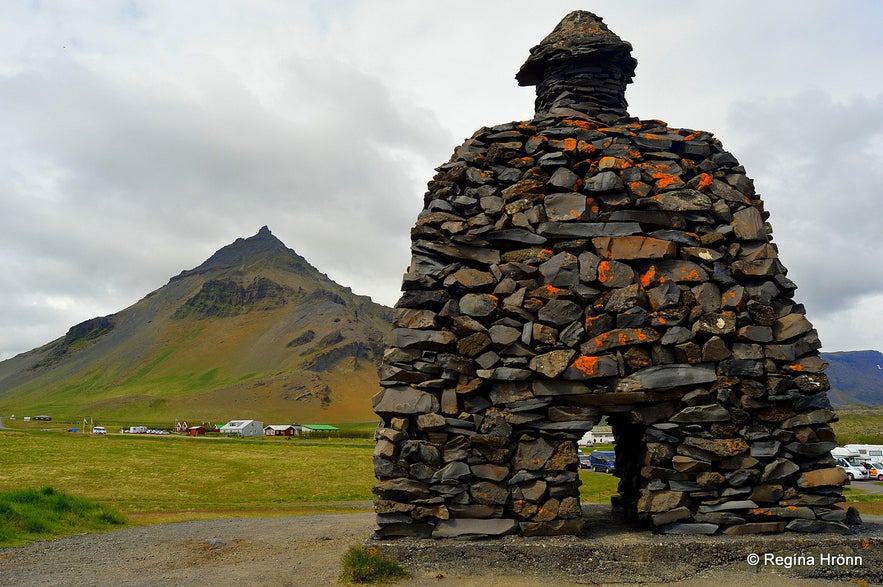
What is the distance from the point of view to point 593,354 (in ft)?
29.9

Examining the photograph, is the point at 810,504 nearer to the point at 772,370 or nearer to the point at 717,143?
the point at 772,370

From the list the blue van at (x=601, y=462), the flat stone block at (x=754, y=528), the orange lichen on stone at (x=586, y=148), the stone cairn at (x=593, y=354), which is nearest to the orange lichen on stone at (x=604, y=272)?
the stone cairn at (x=593, y=354)

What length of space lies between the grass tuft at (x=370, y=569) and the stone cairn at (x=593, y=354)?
481mm

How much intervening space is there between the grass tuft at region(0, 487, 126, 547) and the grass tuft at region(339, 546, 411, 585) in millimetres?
7939

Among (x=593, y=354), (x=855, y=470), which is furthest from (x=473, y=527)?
(x=855, y=470)

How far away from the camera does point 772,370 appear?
357 inches

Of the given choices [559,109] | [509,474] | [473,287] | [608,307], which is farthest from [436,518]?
[559,109]

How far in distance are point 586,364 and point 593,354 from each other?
0.75ft

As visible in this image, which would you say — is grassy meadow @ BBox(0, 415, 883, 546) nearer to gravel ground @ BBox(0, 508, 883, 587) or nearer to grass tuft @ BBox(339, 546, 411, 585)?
gravel ground @ BBox(0, 508, 883, 587)

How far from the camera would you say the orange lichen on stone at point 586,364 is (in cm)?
898

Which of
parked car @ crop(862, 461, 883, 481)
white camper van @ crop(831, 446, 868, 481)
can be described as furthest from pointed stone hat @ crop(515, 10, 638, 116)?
parked car @ crop(862, 461, 883, 481)

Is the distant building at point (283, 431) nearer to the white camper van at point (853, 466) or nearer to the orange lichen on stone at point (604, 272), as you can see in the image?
the white camper van at point (853, 466)

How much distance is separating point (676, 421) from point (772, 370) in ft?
5.70

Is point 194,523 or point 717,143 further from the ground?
point 717,143
